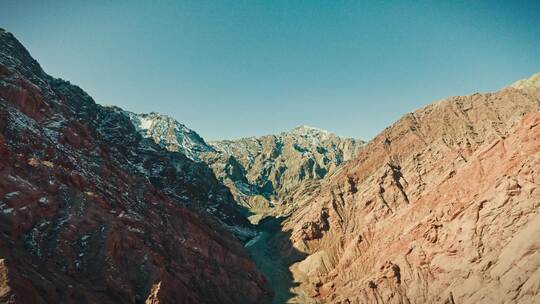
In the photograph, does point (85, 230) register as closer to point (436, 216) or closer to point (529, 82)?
point (436, 216)

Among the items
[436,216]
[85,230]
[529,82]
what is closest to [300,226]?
[436,216]

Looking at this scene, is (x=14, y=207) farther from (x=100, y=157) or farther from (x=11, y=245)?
(x=100, y=157)

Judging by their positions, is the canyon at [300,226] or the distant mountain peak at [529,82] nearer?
the canyon at [300,226]

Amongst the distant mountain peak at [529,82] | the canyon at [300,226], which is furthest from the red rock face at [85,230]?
the distant mountain peak at [529,82]

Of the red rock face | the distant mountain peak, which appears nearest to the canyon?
the red rock face

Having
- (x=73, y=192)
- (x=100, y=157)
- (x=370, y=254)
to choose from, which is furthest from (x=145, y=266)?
(x=370, y=254)

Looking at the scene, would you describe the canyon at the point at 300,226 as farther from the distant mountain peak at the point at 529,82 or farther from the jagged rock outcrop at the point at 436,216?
the distant mountain peak at the point at 529,82
